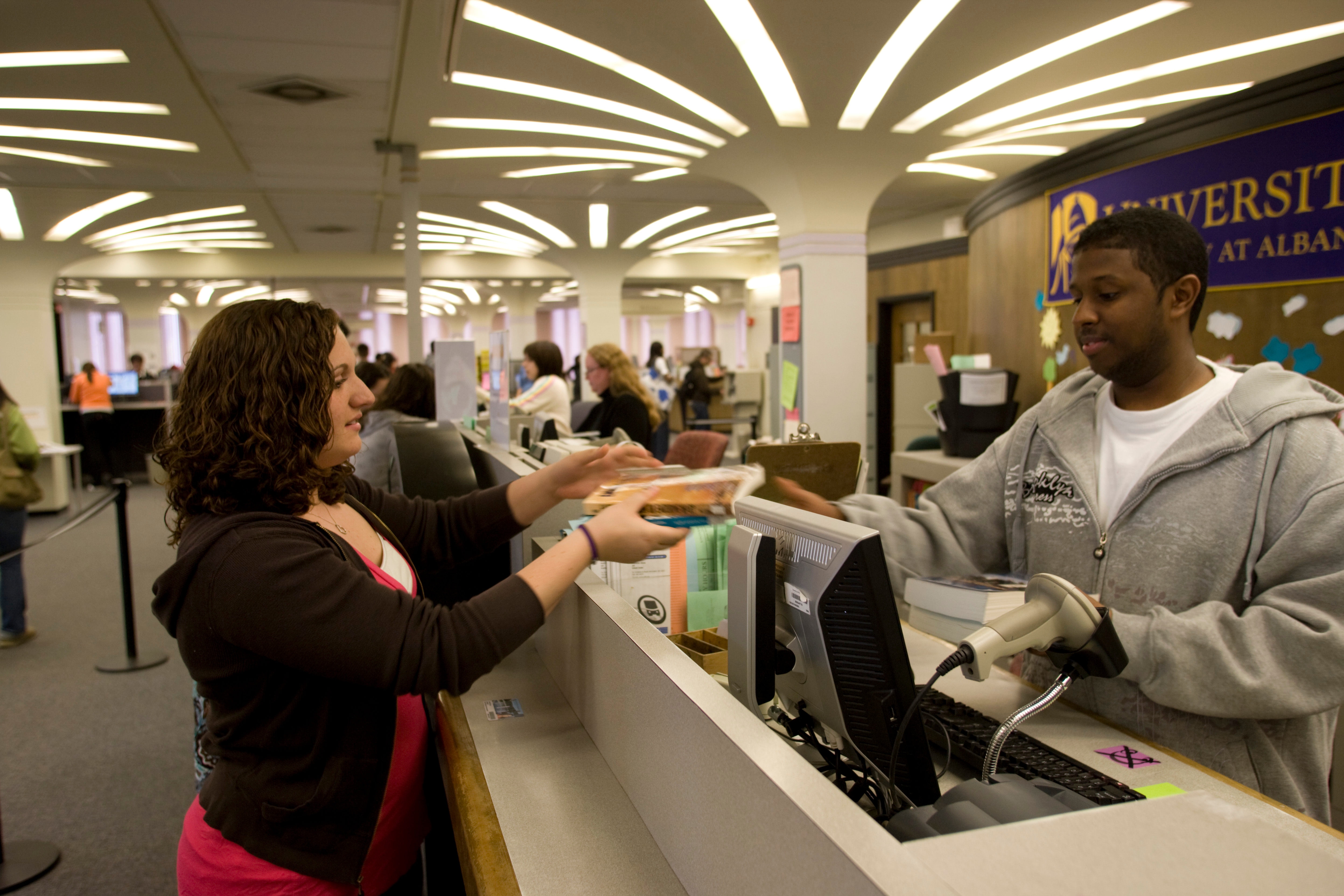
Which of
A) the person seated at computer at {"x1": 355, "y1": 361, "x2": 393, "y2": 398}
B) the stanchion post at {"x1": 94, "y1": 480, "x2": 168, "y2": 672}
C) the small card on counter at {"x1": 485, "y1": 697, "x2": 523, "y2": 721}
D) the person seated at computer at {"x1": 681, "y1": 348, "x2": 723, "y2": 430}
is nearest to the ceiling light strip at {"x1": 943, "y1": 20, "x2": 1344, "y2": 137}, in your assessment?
the person seated at computer at {"x1": 355, "y1": 361, "x2": 393, "y2": 398}

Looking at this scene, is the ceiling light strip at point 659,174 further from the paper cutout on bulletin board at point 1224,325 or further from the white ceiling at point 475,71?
the paper cutout on bulletin board at point 1224,325

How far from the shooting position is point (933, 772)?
115cm

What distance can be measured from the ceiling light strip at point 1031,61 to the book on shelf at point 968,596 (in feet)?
14.9

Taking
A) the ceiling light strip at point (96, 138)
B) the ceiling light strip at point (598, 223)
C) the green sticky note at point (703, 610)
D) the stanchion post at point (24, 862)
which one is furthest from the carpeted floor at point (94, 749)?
the ceiling light strip at point (598, 223)

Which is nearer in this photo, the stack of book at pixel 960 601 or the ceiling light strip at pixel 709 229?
the stack of book at pixel 960 601

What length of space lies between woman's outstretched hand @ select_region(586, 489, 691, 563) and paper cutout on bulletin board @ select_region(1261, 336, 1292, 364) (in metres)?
3.91

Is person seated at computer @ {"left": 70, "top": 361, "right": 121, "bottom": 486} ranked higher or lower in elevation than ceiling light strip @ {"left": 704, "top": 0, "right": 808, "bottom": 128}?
lower

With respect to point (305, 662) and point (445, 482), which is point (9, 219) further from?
point (305, 662)

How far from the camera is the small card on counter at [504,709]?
1723mm

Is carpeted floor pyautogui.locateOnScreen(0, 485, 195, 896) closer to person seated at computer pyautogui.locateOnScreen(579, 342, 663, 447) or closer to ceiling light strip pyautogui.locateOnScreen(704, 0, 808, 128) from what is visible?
person seated at computer pyautogui.locateOnScreen(579, 342, 663, 447)

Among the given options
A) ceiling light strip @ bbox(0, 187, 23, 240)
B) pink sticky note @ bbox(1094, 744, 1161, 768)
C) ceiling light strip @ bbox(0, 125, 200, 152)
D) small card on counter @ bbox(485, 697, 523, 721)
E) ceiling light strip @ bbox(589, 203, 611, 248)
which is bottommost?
small card on counter @ bbox(485, 697, 523, 721)

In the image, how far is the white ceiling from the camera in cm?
452

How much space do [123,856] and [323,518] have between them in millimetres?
2268

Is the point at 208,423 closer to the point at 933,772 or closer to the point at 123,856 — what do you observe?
the point at 933,772
